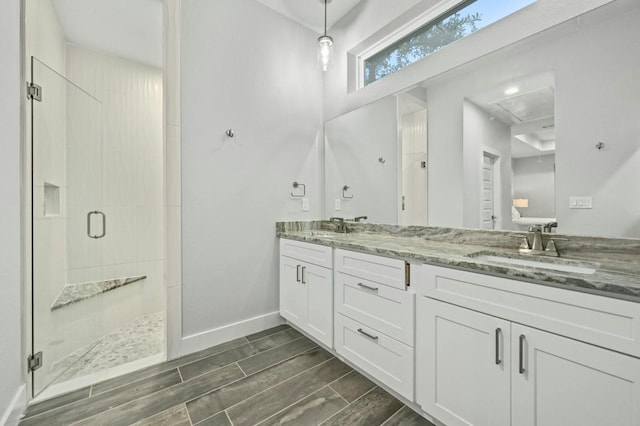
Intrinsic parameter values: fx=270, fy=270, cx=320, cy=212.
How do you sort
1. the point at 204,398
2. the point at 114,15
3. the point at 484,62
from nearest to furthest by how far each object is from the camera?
the point at 204,398 < the point at 484,62 < the point at 114,15

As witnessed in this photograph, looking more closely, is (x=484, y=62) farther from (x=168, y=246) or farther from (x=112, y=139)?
(x=112, y=139)

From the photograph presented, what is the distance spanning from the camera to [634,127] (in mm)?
1174

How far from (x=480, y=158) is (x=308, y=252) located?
133cm

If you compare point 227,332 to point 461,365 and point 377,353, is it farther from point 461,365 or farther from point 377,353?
point 461,365

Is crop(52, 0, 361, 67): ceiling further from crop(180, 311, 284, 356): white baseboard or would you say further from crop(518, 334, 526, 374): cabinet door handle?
crop(518, 334, 526, 374): cabinet door handle

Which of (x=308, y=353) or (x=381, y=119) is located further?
(x=381, y=119)

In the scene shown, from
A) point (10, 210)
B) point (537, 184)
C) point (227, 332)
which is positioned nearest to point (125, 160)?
point (10, 210)

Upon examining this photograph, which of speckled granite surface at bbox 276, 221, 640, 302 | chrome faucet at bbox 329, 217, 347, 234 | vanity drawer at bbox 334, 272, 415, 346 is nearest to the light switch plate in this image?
speckled granite surface at bbox 276, 221, 640, 302

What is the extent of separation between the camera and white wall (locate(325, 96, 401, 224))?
2.23 m

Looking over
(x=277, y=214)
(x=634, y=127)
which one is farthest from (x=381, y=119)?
(x=634, y=127)

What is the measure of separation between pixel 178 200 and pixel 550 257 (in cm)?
221

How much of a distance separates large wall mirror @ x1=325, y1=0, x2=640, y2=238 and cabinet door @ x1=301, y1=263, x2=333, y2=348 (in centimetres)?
74

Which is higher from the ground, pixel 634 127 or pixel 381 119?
pixel 381 119

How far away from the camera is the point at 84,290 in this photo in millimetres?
2152
